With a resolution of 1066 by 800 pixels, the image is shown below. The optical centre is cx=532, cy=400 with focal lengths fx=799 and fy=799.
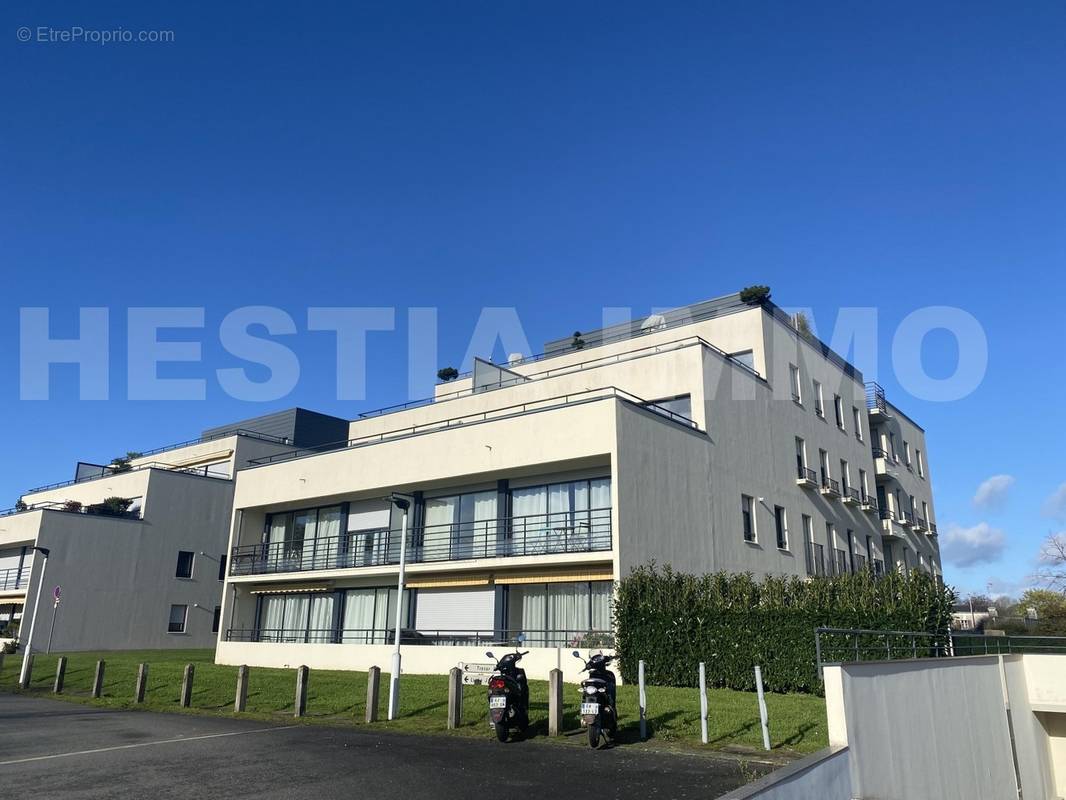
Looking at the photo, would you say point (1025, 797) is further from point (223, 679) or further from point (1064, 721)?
point (223, 679)

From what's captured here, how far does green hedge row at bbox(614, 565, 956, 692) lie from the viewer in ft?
55.9

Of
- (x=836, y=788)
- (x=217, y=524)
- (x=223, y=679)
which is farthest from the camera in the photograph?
(x=217, y=524)

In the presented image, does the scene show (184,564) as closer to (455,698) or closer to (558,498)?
(558,498)

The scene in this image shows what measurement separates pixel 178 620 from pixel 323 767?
3387 centimetres

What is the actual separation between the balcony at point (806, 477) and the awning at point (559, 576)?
37.9ft

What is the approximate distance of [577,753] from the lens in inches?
427

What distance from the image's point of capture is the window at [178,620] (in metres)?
39.2

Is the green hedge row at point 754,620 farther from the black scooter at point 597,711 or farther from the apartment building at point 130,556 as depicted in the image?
the apartment building at point 130,556

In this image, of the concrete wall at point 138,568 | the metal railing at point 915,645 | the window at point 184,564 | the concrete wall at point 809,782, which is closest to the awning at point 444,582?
the metal railing at point 915,645

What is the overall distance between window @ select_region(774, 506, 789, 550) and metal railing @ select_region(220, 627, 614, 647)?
9555 mm

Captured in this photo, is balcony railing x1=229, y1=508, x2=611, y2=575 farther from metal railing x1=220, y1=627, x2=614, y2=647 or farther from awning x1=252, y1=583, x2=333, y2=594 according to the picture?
metal railing x1=220, y1=627, x2=614, y2=647

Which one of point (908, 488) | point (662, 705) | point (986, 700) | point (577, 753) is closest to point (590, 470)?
point (662, 705)

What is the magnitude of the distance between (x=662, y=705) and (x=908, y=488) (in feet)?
108

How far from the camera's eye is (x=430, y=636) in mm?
25344
